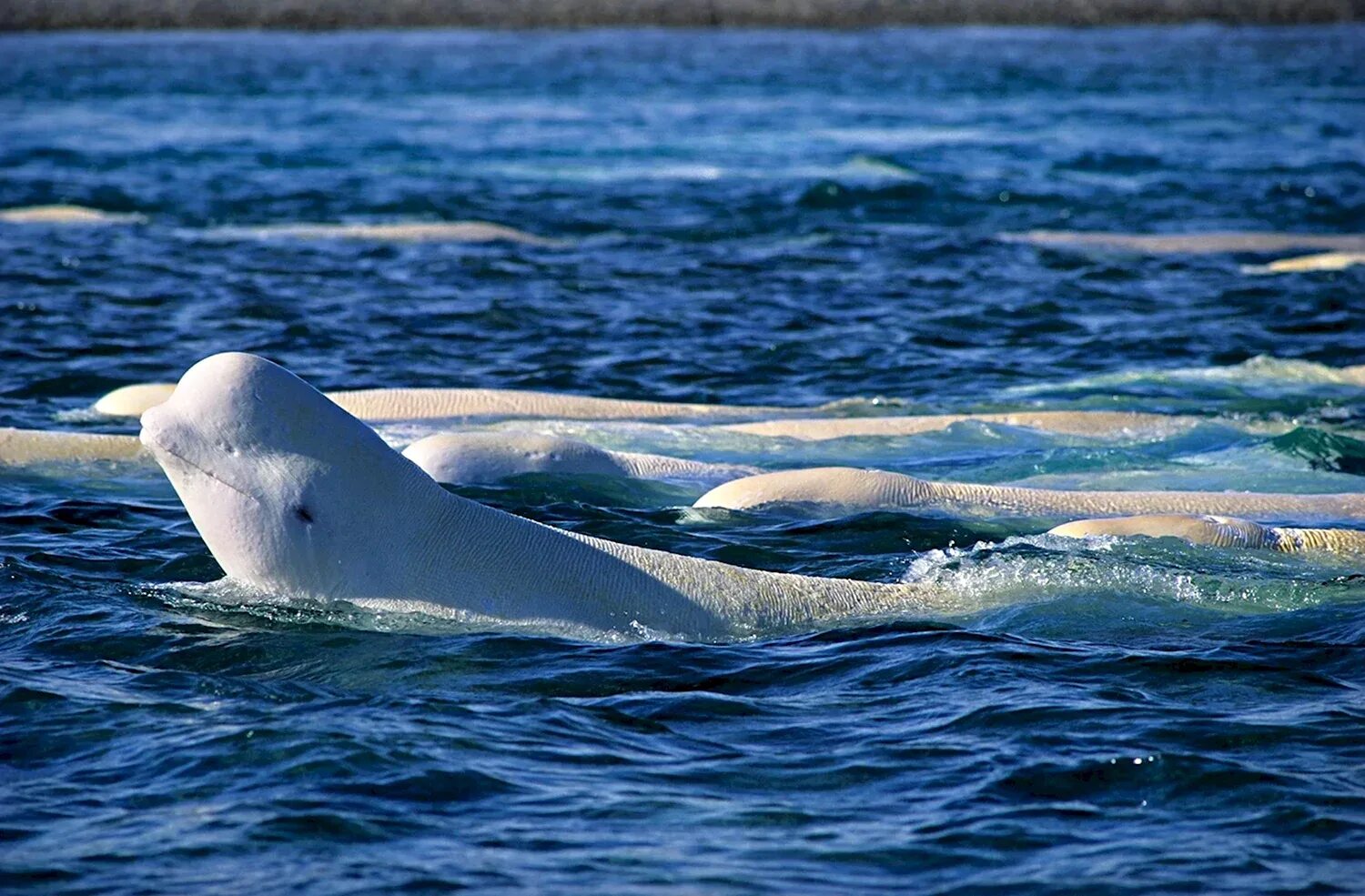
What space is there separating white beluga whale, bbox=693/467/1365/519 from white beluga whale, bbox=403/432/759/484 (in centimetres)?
78

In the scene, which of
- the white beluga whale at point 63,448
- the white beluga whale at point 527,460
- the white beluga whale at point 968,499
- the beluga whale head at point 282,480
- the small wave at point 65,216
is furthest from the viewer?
the small wave at point 65,216

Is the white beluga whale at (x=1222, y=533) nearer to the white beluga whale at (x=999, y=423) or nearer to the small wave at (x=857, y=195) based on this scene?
the white beluga whale at (x=999, y=423)

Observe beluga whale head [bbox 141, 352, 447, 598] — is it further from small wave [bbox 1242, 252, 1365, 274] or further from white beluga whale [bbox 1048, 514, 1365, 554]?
small wave [bbox 1242, 252, 1365, 274]

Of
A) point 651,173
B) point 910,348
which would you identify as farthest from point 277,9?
point 910,348

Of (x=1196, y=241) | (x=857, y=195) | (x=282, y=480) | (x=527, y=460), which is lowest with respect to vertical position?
(x=1196, y=241)

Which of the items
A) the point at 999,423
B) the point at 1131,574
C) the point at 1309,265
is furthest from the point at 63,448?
the point at 1309,265

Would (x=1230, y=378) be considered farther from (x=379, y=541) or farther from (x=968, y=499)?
(x=379, y=541)

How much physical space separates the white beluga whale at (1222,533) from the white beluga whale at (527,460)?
111 inches

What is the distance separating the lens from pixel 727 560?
10.7 m

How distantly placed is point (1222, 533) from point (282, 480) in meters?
5.27

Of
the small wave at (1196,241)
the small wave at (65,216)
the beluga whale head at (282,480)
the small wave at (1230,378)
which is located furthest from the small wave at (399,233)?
the beluga whale head at (282,480)

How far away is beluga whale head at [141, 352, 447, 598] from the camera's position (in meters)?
8.48

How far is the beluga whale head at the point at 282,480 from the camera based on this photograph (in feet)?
27.8

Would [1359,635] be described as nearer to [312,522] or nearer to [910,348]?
[312,522]
